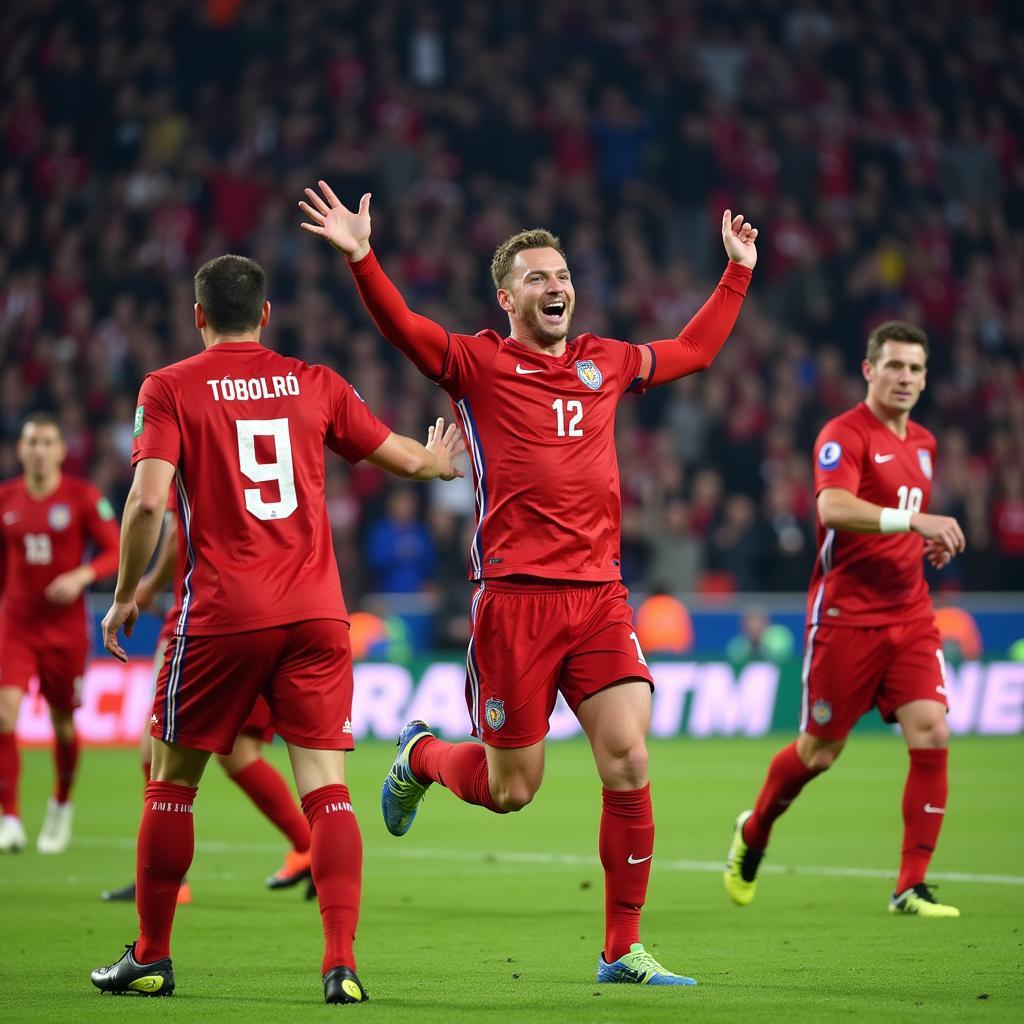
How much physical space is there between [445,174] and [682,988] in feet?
65.8

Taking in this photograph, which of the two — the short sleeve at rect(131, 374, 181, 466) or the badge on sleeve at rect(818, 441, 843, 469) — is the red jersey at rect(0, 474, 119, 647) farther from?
the short sleeve at rect(131, 374, 181, 466)

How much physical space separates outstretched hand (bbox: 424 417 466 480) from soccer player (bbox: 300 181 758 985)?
0.61ft

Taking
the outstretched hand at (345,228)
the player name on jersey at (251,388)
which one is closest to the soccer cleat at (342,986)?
the player name on jersey at (251,388)

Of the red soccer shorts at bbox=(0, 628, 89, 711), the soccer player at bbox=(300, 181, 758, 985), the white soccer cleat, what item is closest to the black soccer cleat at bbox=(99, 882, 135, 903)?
the white soccer cleat

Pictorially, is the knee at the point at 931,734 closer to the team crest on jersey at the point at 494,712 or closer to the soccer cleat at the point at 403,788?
the soccer cleat at the point at 403,788

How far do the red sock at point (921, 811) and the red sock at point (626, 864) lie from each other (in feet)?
7.51

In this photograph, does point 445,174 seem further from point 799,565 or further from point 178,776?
point 178,776

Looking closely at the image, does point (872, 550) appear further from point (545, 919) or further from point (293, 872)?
point (293, 872)

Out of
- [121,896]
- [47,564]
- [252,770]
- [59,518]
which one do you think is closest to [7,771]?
[47,564]

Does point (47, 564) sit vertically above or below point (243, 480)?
below

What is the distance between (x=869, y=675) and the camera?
28.6 feet

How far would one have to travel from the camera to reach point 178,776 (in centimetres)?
630

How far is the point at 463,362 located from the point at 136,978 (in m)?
2.43

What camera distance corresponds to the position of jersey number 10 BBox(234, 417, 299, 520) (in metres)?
6.24
